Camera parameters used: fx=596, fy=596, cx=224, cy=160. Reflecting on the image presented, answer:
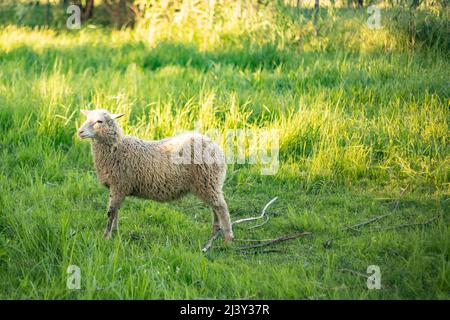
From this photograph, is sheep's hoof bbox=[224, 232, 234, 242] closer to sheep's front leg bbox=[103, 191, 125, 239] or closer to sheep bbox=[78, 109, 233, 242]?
sheep bbox=[78, 109, 233, 242]

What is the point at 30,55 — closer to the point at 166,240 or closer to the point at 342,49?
the point at 342,49

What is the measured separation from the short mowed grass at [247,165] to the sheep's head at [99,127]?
64 cm

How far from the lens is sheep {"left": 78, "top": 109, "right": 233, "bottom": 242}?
173 inches

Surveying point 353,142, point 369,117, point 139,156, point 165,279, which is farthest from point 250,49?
point 165,279

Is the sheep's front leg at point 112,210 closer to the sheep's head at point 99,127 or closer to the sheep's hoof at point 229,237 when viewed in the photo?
the sheep's head at point 99,127

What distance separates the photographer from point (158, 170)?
4.41m

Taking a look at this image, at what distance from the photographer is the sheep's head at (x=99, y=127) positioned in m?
4.27

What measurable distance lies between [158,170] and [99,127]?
53cm

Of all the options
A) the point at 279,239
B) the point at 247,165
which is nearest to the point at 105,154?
the point at 279,239

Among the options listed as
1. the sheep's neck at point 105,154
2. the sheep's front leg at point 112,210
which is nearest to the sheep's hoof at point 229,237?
the sheep's front leg at point 112,210

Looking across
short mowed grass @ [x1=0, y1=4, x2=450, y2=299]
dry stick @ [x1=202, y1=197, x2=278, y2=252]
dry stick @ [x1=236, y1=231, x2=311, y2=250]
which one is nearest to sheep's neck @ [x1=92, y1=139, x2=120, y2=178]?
short mowed grass @ [x1=0, y1=4, x2=450, y2=299]

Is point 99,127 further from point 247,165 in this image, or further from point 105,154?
point 247,165

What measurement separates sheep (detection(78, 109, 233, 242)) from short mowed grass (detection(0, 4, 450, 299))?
0.94 feet

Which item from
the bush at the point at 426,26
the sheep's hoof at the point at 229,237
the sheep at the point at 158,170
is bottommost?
the sheep's hoof at the point at 229,237
